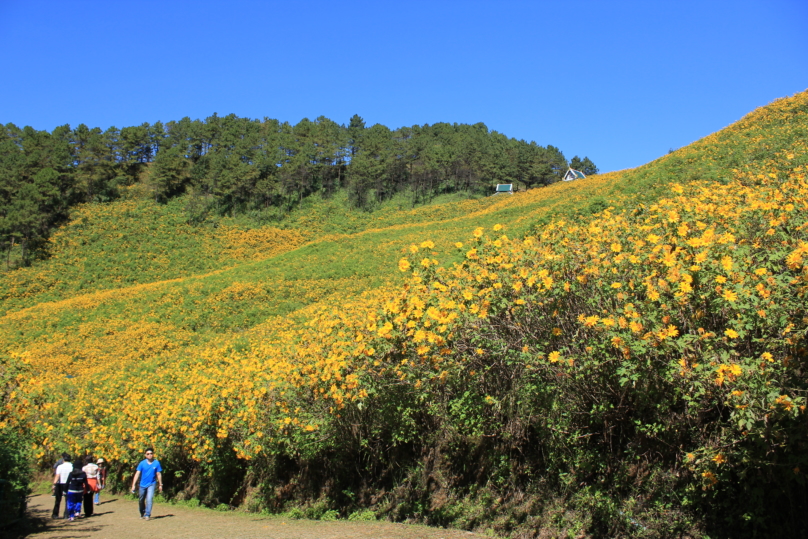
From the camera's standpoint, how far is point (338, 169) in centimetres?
6819

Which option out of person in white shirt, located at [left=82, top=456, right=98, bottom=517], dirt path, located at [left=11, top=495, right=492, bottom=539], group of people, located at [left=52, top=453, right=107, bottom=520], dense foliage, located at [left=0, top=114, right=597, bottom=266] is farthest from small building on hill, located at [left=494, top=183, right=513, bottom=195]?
group of people, located at [left=52, top=453, right=107, bottom=520]

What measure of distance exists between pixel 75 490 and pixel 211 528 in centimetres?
350

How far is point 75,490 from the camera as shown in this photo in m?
10.2

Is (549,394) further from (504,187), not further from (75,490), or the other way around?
(504,187)

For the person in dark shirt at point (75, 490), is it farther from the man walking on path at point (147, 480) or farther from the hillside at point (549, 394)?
the hillside at point (549, 394)

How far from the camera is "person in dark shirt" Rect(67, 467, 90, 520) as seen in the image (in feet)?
33.1

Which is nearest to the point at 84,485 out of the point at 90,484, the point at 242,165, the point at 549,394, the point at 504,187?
the point at 90,484

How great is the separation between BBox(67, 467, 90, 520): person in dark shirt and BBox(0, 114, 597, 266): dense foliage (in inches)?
1628

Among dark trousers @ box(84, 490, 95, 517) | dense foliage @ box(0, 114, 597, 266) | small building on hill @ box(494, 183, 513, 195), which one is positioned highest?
dense foliage @ box(0, 114, 597, 266)

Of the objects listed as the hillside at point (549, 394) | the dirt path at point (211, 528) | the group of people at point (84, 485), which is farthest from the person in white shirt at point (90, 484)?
the hillside at point (549, 394)

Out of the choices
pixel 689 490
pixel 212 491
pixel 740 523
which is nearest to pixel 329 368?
pixel 689 490

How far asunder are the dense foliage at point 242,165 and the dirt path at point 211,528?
42373 mm

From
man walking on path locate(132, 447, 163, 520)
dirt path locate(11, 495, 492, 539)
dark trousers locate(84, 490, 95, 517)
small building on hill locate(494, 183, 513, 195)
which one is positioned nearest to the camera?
dirt path locate(11, 495, 492, 539)

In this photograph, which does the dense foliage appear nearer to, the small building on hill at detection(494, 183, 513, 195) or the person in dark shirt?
the small building on hill at detection(494, 183, 513, 195)
